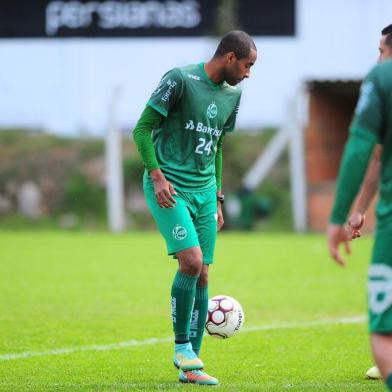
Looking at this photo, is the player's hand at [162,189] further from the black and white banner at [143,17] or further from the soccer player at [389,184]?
the black and white banner at [143,17]

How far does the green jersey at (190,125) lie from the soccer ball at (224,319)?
96 centimetres

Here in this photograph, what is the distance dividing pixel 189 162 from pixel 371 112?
98.1 inches

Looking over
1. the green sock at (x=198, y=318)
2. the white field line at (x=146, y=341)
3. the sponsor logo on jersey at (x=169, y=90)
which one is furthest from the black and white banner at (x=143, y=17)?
the sponsor logo on jersey at (x=169, y=90)

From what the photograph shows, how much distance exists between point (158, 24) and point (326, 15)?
17.1 ft

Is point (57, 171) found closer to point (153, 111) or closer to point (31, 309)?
point (31, 309)

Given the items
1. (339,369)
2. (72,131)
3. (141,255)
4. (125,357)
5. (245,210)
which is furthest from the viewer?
(72,131)

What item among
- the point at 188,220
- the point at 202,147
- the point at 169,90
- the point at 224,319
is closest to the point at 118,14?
the point at 224,319

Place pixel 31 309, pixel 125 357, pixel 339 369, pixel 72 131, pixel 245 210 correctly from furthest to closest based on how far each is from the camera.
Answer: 1. pixel 72 131
2. pixel 245 210
3. pixel 31 309
4. pixel 125 357
5. pixel 339 369

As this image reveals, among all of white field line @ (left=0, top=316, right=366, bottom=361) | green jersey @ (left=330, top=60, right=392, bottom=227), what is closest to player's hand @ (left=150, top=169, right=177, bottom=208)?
white field line @ (left=0, top=316, right=366, bottom=361)

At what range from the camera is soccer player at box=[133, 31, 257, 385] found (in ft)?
22.4

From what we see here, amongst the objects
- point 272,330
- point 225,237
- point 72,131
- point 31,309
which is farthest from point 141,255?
point 72,131

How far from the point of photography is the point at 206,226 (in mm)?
7180

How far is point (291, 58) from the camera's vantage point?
1277 inches

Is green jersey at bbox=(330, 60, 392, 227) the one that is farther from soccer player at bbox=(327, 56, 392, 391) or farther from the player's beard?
the player's beard
